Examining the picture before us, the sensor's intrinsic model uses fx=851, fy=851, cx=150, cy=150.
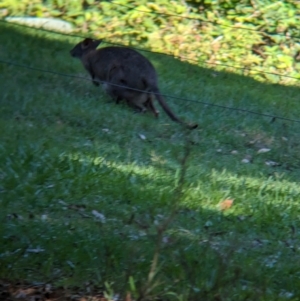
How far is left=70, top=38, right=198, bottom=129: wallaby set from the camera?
1027 cm

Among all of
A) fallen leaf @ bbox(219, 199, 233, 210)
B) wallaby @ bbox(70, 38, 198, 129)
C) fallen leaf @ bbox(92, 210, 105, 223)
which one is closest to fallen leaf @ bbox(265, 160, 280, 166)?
wallaby @ bbox(70, 38, 198, 129)

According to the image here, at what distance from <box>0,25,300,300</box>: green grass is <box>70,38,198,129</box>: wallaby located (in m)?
0.16

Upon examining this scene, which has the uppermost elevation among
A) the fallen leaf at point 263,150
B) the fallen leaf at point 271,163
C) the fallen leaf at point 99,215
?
the fallen leaf at point 99,215

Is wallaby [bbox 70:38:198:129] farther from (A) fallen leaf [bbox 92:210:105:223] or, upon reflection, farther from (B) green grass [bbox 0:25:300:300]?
(A) fallen leaf [bbox 92:210:105:223]

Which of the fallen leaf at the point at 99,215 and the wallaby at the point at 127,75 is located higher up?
the fallen leaf at the point at 99,215

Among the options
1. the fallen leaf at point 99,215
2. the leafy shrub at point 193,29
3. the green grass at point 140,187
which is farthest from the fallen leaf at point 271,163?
the leafy shrub at point 193,29

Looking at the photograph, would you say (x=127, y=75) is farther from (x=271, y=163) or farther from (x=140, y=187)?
(x=140, y=187)

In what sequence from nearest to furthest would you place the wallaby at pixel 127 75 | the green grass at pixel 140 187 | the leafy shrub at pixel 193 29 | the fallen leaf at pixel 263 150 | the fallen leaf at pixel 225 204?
the green grass at pixel 140 187 < the fallen leaf at pixel 225 204 < the fallen leaf at pixel 263 150 < the wallaby at pixel 127 75 < the leafy shrub at pixel 193 29

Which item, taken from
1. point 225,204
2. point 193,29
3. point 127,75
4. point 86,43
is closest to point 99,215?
point 225,204

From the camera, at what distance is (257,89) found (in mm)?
12422

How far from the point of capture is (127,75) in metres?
10.4

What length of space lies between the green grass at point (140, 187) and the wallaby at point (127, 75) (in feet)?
0.52

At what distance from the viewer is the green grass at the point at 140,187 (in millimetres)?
5527

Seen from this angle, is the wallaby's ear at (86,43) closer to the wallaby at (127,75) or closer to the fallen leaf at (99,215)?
the wallaby at (127,75)
